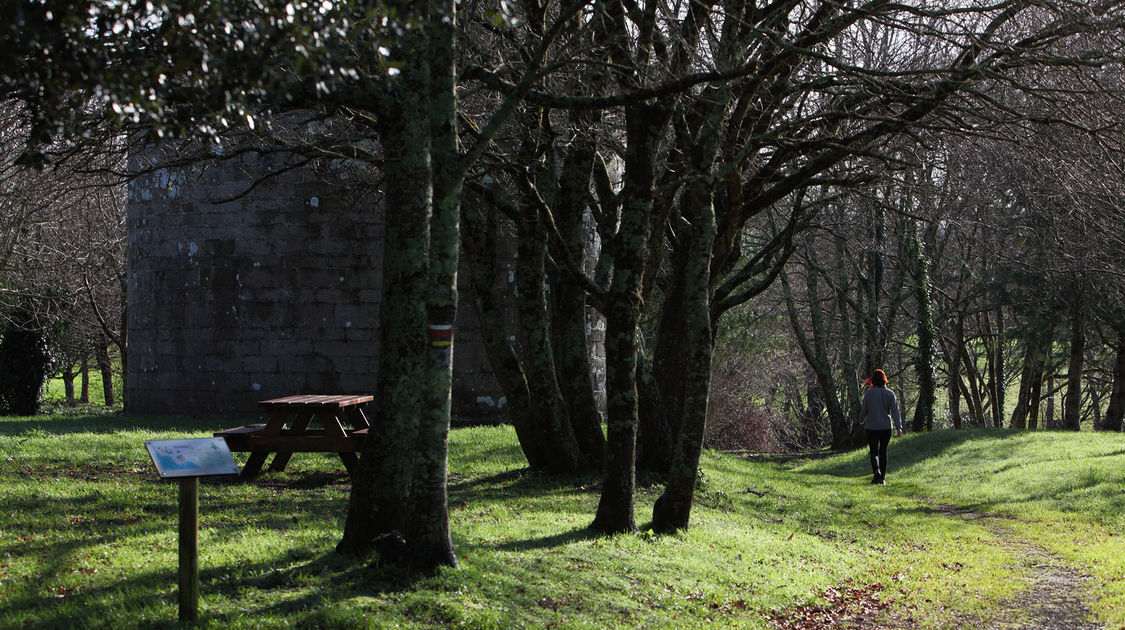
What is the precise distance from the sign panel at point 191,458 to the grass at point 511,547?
2.78ft

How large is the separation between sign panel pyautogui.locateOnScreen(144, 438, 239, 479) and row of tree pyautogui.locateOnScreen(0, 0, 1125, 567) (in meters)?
1.36

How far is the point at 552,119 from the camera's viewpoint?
1243cm

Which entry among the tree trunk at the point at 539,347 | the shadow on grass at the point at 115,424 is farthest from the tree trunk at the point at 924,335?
the shadow on grass at the point at 115,424

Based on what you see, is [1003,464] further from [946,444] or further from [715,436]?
[715,436]

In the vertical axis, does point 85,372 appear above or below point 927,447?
above

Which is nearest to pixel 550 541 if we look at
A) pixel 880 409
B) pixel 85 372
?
pixel 880 409

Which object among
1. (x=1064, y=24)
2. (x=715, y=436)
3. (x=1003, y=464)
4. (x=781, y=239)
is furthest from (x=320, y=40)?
(x=715, y=436)

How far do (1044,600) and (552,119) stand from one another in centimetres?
796

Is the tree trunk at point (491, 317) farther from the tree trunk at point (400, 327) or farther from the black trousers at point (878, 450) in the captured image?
the black trousers at point (878, 450)

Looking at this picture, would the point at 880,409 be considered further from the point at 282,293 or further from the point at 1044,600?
the point at 282,293

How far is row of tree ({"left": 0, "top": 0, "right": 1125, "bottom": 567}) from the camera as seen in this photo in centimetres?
469

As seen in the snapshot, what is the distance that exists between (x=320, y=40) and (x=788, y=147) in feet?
24.3

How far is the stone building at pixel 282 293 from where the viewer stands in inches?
679

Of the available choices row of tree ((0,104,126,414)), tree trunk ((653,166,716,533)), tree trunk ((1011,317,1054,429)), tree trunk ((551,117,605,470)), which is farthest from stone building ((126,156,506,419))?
tree trunk ((1011,317,1054,429))
